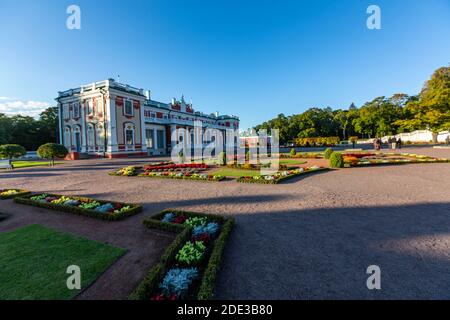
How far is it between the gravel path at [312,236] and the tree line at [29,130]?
42041 mm

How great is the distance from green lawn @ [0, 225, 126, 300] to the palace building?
80.9 feet

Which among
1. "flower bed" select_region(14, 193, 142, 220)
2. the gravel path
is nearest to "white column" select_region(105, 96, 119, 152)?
the gravel path

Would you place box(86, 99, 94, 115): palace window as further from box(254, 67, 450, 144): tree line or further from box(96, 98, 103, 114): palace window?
box(254, 67, 450, 144): tree line

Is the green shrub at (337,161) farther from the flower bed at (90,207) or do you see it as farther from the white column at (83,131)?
the white column at (83,131)

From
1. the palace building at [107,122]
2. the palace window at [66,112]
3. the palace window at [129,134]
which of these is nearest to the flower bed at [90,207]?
the palace building at [107,122]

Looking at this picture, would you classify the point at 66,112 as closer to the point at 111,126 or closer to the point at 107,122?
the point at 107,122

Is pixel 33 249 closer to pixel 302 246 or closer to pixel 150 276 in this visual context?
pixel 150 276

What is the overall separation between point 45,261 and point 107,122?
2739cm

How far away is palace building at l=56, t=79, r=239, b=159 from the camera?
27047 millimetres

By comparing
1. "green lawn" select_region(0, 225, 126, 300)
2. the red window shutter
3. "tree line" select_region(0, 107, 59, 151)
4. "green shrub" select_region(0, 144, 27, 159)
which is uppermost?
the red window shutter

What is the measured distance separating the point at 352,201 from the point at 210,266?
5.61 meters

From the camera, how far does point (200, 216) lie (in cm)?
532

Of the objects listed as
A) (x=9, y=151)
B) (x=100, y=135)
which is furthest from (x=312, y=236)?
(x=100, y=135)

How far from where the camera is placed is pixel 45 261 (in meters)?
3.65
